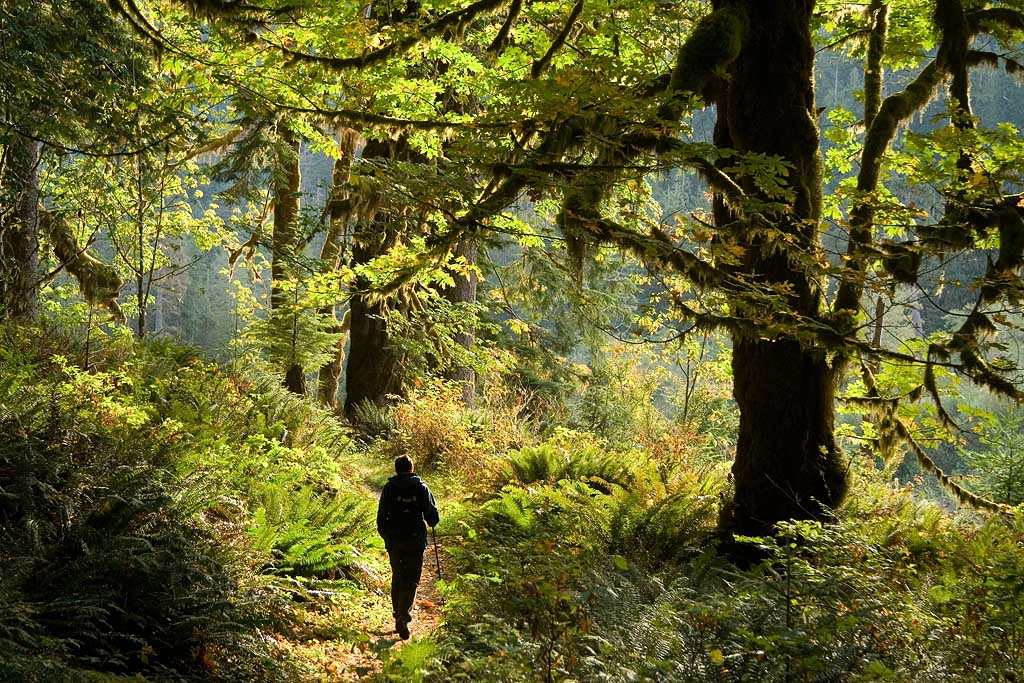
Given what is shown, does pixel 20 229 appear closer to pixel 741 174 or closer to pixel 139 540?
pixel 139 540

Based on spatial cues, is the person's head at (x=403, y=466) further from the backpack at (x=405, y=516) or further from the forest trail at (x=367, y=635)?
the forest trail at (x=367, y=635)

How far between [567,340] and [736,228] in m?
19.5

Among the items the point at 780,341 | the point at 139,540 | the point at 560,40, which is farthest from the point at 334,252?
the point at 139,540

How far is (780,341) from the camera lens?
253 inches

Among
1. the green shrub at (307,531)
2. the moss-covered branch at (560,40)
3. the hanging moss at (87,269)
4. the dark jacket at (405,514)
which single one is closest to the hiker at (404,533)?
the dark jacket at (405,514)

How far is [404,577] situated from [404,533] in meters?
0.38

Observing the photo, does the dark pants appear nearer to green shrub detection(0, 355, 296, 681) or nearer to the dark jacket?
the dark jacket

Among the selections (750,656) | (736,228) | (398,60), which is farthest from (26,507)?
(398,60)

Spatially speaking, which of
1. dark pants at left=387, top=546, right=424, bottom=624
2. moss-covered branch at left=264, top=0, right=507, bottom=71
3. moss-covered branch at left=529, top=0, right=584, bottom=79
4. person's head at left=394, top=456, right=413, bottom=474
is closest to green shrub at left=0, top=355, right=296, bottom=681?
dark pants at left=387, top=546, right=424, bottom=624

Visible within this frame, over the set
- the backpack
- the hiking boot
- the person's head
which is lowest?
the hiking boot

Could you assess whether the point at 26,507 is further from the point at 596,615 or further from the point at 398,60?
the point at 398,60

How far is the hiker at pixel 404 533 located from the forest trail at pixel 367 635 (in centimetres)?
25

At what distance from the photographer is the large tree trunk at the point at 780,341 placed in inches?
247

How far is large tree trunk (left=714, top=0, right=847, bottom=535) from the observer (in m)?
6.26
